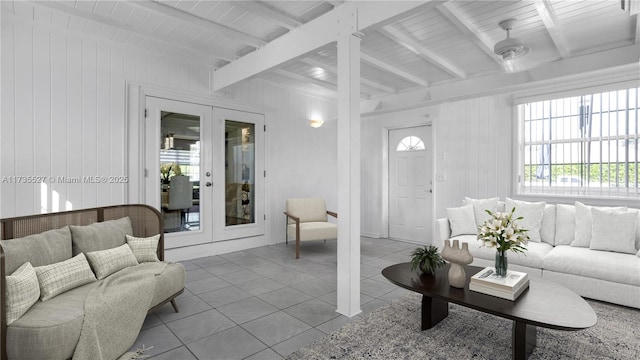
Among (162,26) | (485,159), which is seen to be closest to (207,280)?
(162,26)

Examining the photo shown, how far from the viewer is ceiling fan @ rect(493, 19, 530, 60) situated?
320 centimetres

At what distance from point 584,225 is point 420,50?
266 cm

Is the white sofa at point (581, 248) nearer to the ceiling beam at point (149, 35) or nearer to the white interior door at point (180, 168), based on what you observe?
the white interior door at point (180, 168)

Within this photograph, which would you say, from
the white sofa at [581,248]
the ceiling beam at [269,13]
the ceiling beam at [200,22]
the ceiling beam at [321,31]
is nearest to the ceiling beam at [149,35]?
the ceiling beam at [321,31]

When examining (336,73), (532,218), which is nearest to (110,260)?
(336,73)

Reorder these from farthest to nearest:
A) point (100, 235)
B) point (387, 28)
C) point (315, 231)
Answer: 1. point (315, 231)
2. point (387, 28)
3. point (100, 235)

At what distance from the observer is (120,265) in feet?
8.41

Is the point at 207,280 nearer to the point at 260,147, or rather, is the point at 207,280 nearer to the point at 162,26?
the point at 260,147

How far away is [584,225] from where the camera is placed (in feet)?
11.5

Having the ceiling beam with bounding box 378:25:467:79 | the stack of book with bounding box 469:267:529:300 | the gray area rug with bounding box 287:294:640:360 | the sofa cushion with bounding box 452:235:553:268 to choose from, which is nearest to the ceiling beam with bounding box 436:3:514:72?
the ceiling beam with bounding box 378:25:467:79

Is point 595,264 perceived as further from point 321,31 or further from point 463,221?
point 321,31

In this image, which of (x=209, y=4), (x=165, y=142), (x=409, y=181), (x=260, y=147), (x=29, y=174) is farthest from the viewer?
(x=409, y=181)

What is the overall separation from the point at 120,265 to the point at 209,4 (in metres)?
2.41

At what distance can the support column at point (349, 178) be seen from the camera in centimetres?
278
